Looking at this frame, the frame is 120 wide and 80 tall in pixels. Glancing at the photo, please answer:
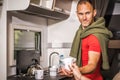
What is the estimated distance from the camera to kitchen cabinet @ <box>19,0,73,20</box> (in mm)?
2466

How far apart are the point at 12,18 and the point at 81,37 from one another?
1.15m

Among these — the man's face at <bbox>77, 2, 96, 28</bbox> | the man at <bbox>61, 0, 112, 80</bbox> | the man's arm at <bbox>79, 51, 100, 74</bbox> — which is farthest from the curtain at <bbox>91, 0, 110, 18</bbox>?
the man's arm at <bbox>79, 51, 100, 74</bbox>

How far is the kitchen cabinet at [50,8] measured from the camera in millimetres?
2466

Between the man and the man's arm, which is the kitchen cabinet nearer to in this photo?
the man

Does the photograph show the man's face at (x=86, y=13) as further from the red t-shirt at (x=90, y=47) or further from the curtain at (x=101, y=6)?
the curtain at (x=101, y=6)

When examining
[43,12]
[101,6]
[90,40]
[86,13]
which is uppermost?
→ [101,6]

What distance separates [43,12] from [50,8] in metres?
0.11

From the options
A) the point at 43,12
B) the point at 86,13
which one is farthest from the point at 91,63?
the point at 43,12

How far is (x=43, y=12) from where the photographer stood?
268 centimetres

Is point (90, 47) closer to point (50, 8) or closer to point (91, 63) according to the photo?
point (91, 63)

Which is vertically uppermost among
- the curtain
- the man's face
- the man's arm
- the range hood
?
the curtain

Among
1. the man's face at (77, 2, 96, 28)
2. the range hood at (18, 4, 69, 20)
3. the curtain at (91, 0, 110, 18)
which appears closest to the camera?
the man's face at (77, 2, 96, 28)

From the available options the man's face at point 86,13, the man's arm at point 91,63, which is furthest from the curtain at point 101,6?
the man's arm at point 91,63

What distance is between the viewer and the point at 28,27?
9.52ft
